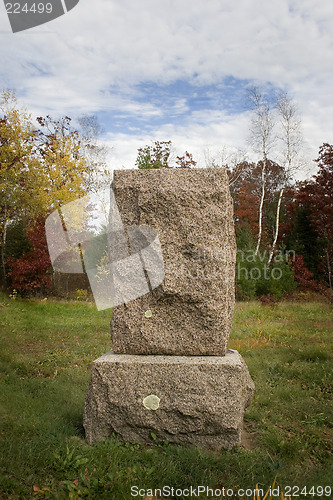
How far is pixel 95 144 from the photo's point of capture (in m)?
19.1

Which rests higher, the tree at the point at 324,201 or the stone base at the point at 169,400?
the tree at the point at 324,201

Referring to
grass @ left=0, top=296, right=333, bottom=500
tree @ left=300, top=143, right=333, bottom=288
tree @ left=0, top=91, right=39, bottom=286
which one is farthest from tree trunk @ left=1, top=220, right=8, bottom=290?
tree @ left=300, top=143, right=333, bottom=288

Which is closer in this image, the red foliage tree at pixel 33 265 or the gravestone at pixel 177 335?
the gravestone at pixel 177 335

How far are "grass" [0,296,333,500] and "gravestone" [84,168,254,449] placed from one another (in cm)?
18

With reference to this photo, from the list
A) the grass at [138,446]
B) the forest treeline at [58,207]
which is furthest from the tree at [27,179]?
the grass at [138,446]

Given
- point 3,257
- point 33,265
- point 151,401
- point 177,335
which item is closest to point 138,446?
point 151,401

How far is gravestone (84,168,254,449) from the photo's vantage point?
3.06m

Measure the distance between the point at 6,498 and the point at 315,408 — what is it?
3.08 metres

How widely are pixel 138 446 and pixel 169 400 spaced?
0.42m

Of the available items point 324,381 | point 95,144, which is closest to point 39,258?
point 95,144

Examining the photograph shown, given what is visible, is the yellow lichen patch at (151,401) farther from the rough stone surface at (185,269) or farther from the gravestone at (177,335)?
the rough stone surface at (185,269)

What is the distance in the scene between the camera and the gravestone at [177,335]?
3062mm

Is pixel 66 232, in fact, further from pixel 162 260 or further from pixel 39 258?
pixel 162 260

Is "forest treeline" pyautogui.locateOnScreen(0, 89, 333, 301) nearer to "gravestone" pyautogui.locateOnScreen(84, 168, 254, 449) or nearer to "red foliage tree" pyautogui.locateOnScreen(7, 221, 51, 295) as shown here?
"red foliage tree" pyautogui.locateOnScreen(7, 221, 51, 295)
